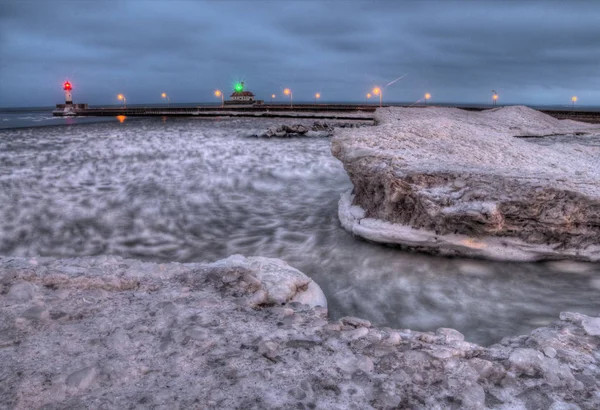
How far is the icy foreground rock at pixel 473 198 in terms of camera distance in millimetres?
4758

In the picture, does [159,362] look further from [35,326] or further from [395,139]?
[395,139]

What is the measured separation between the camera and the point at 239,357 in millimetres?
2389

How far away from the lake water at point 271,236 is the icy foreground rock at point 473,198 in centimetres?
24

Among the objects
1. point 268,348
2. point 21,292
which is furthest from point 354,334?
point 21,292

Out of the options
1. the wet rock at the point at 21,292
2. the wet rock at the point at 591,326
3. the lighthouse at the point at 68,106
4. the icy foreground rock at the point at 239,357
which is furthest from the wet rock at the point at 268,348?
the lighthouse at the point at 68,106

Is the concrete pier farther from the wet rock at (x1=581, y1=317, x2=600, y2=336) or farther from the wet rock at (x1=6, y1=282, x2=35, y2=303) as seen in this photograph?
the wet rock at (x1=6, y1=282, x2=35, y2=303)

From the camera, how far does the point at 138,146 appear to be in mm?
20469

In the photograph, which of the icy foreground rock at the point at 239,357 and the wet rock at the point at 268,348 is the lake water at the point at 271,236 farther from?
the wet rock at the point at 268,348

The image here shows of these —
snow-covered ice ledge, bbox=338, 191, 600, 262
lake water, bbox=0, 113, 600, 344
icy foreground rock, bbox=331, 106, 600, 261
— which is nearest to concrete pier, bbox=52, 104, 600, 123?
lake water, bbox=0, 113, 600, 344

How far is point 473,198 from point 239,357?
12.2 feet

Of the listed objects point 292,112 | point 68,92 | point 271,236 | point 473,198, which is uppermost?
point 68,92

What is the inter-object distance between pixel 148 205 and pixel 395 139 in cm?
585

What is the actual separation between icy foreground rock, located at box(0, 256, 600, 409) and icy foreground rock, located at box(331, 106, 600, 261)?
6.46ft

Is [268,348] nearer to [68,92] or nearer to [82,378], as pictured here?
[82,378]
